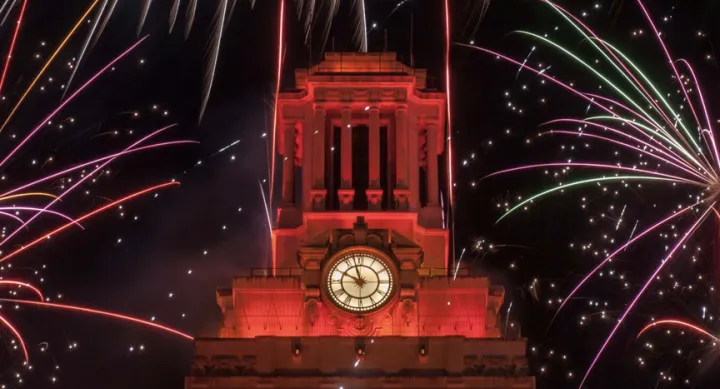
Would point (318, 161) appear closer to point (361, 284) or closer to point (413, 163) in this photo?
point (413, 163)

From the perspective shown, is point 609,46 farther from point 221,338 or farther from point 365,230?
point 221,338

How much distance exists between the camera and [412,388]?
71.1 metres

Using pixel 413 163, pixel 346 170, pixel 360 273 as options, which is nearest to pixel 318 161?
pixel 346 170

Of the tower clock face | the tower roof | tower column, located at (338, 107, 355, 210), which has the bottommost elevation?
the tower clock face

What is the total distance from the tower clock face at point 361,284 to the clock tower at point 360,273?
5cm

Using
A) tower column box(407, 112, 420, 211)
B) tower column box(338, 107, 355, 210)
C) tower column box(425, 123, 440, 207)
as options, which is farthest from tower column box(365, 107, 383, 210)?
tower column box(425, 123, 440, 207)

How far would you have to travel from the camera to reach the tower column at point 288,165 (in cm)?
8131

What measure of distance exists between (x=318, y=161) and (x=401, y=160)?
14.1ft

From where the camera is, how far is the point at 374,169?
261 feet

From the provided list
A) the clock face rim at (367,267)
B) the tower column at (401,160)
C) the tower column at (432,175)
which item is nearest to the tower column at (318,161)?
the tower column at (401,160)

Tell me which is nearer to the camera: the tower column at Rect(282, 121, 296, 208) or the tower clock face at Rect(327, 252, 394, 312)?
the tower clock face at Rect(327, 252, 394, 312)

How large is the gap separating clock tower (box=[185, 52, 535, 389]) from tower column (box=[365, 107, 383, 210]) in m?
0.07

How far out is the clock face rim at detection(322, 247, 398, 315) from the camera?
2896 inches

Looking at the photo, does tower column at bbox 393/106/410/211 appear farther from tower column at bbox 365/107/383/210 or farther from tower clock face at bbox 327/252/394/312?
tower clock face at bbox 327/252/394/312
